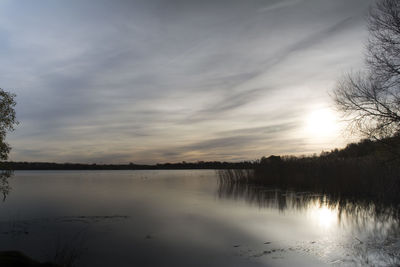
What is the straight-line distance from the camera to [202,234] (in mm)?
8938

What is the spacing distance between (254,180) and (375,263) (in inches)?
836

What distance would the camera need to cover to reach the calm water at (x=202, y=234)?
6434mm

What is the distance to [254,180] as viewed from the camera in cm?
2703

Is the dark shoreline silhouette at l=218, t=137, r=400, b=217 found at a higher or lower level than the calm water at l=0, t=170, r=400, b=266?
higher

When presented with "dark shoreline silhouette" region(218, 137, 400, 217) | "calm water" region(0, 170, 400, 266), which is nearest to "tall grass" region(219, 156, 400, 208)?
"dark shoreline silhouette" region(218, 137, 400, 217)

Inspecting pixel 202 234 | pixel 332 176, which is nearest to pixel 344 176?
pixel 332 176

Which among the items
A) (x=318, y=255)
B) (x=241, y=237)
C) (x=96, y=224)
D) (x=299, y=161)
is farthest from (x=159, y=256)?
(x=299, y=161)

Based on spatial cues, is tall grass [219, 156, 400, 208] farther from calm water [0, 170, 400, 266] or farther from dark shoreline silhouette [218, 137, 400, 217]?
calm water [0, 170, 400, 266]

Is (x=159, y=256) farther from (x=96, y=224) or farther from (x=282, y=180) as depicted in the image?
(x=282, y=180)

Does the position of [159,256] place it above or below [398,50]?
below

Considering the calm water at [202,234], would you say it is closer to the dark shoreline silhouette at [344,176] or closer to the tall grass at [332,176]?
the dark shoreline silhouette at [344,176]

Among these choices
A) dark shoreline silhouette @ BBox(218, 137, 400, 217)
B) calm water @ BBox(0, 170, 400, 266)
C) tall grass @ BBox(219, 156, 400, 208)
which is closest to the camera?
calm water @ BBox(0, 170, 400, 266)

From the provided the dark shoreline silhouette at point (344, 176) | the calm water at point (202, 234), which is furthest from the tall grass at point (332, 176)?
the calm water at point (202, 234)

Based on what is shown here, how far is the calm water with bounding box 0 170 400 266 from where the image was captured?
6434mm
